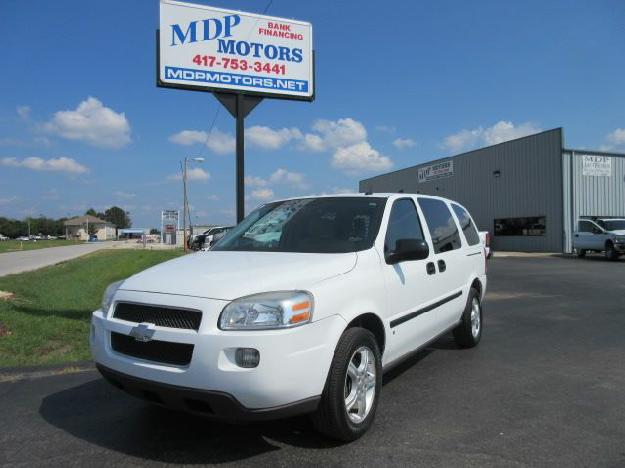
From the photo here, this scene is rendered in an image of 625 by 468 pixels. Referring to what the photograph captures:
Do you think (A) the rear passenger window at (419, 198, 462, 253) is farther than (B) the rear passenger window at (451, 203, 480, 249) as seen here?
No

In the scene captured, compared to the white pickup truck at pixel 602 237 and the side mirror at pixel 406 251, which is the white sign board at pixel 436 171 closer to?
the white pickup truck at pixel 602 237

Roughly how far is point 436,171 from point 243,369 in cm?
3977

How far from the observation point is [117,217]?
191 metres

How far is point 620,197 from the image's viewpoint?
102 feet

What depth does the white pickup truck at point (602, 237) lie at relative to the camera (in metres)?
22.2

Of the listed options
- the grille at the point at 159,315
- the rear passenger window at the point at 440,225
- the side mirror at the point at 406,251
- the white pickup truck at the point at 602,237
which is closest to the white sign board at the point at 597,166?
the white pickup truck at the point at 602,237

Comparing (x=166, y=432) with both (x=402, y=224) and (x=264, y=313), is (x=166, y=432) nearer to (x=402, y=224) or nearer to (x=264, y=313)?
(x=264, y=313)

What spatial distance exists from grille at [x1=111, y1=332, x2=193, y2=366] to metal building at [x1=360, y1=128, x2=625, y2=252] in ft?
94.0

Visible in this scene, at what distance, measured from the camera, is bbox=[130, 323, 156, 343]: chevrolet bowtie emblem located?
10.6 ft

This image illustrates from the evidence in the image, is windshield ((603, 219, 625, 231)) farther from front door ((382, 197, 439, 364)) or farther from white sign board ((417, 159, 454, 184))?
front door ((382, 197, 439, 364))

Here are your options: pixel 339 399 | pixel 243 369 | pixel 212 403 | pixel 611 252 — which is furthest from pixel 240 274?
pixel 611 252

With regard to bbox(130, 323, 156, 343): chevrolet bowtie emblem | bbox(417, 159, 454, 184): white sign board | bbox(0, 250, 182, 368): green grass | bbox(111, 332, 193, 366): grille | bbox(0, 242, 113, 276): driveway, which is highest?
bbox(417, 159, 454, 184): white sign board

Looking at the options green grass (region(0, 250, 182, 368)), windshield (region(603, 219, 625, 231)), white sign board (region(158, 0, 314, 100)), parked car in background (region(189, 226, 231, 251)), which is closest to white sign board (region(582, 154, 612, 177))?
windshield (region(603, 219, 625, 231))

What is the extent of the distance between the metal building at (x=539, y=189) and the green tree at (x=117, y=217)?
173677mm
